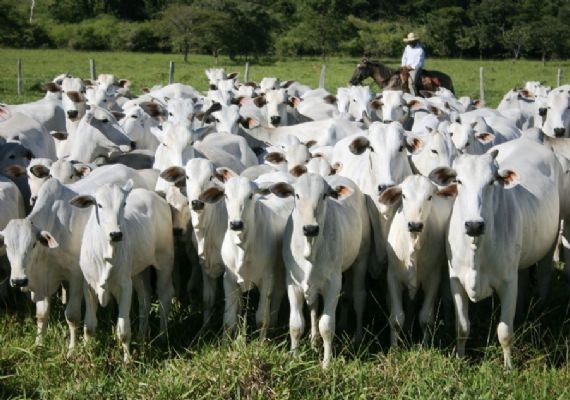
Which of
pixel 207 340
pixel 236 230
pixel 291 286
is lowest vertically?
pixel 207 340

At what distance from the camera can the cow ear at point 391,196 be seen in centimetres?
662

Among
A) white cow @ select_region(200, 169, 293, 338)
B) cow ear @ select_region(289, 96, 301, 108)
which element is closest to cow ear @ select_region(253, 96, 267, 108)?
cow ear @ select_region(289, 96, 301, 108)

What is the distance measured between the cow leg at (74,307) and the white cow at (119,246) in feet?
0.56

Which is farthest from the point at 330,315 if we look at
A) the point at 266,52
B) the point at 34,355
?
the point at 266,52

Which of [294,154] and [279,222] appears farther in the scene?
[294,154]

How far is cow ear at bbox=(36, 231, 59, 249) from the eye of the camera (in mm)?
6320

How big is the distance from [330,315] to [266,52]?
39487 mm

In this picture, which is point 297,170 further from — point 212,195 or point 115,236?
point 115,236

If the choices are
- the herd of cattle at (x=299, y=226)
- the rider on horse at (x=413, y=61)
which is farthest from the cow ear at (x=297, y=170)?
the rider on horse at (x=413, y=61)

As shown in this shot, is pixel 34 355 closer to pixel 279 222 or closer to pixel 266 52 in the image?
pixel 279 222

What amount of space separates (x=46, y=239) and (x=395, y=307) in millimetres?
2804

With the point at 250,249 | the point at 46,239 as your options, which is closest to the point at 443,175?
the point at 250,249

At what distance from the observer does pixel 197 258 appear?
7617mm

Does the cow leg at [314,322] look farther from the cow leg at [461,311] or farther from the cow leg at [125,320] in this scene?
the cow leg at [125,320]
